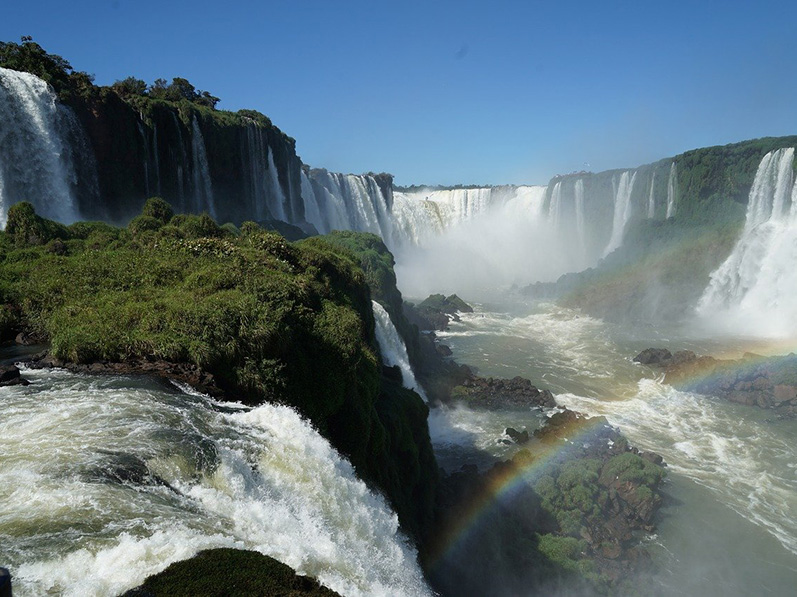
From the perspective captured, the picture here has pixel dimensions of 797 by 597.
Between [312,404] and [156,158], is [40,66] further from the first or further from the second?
[312,404]

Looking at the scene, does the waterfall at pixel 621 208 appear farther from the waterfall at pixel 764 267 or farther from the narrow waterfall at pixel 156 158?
the narrow waterfall at pixel 156 158

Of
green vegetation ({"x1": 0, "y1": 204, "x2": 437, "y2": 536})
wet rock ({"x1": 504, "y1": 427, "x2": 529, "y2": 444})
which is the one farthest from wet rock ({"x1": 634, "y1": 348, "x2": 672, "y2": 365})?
green vegetation ({"x1": 0, "y1": 204, "x2": 437, "y2": 536})

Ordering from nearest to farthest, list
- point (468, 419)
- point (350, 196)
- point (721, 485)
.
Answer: point (721, 485), point (468, 419), point (350, 196)

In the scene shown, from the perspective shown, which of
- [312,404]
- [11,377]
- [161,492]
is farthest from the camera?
[312,404]

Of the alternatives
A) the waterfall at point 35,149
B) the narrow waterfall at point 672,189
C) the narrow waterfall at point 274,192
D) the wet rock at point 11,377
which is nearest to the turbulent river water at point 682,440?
the wet rock at point 11,377

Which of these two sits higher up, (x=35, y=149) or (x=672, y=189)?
(x=35, y=149)

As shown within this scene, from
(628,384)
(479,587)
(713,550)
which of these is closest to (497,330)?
(628,384)

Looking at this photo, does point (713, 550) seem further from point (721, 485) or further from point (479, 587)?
point (479, 587)

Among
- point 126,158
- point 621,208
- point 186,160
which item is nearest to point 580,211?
point 621,208
